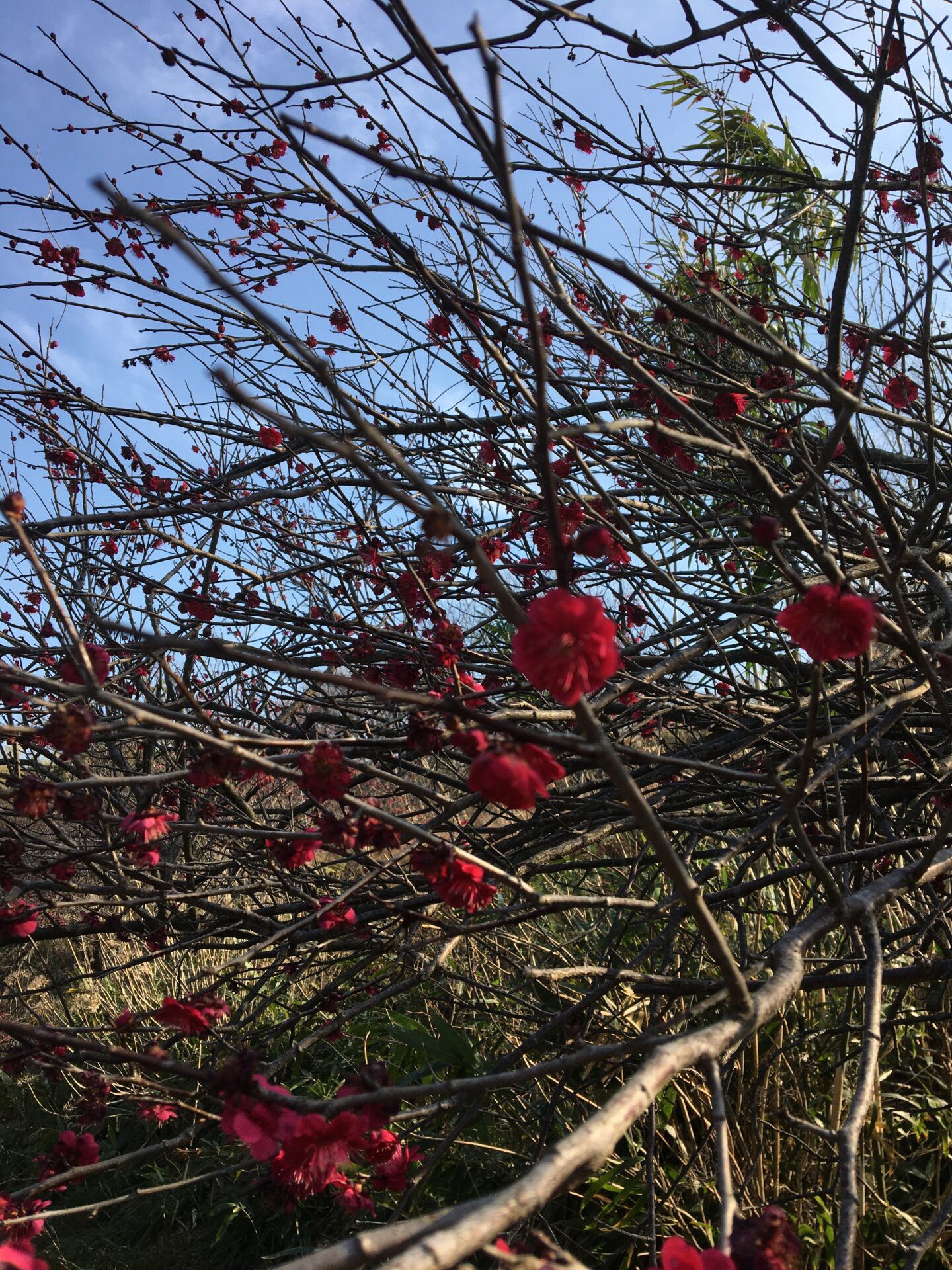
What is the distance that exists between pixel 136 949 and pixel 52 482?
3.97m

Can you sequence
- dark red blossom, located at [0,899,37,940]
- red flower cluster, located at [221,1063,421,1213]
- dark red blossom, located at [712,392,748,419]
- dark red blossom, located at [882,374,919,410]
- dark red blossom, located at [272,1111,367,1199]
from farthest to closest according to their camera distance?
1. dark red blossom, located at [882,374,919,410]
2. dark red blossom, located at [712,392,748,419]
3. dark red blossom, located at [0,899,37,940]
4. dark red blossom, located at [272,1111,367,1199]
5. red flower cluster, located at [221,1063,421,1213]

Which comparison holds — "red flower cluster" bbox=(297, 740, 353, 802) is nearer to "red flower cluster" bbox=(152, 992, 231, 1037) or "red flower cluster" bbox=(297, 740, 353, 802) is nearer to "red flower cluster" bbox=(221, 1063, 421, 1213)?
"red flower cluster" bbox=(221, 1063, 421, 1213)

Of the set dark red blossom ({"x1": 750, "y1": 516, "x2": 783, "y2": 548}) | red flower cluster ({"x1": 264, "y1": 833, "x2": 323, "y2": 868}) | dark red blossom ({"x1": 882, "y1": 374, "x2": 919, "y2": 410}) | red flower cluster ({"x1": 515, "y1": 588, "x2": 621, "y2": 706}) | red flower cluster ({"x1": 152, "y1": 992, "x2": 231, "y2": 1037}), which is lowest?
red flower cluster ({"x1": 152, "y1": 992, "x2": 231, "y2": 1037})

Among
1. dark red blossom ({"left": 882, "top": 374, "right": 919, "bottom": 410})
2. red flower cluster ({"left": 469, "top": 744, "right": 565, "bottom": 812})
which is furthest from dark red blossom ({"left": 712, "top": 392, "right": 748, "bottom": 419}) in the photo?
red flower cluster ({"left": 469, "top": 744, "right": 565, "bottom": 812})

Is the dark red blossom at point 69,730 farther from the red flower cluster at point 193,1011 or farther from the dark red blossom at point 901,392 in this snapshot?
the dark red blossom at point 901,392

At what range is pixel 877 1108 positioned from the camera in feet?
8.91

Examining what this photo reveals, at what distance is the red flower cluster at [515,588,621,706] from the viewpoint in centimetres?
103

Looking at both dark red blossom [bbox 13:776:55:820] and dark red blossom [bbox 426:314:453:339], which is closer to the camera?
dark red blossom [bbox 13:776:55:820]

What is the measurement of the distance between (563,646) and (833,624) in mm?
482

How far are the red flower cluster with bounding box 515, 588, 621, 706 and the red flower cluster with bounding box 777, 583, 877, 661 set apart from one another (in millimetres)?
392

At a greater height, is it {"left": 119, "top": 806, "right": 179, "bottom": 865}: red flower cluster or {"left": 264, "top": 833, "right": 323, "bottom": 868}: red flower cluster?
{"left": 119, "top": 806, "right": 179, "bottom": 865}: red flower cluster

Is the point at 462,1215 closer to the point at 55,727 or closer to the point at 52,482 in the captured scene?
the point at 55,727

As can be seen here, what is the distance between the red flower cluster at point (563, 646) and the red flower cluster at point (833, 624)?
0.39 metres

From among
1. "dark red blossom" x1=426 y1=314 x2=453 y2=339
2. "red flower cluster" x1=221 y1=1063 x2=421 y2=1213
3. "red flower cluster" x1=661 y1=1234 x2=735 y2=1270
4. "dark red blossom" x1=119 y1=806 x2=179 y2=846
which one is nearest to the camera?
"red flower cluster" x1=661 y1=1234 x2=735 y2=1270
